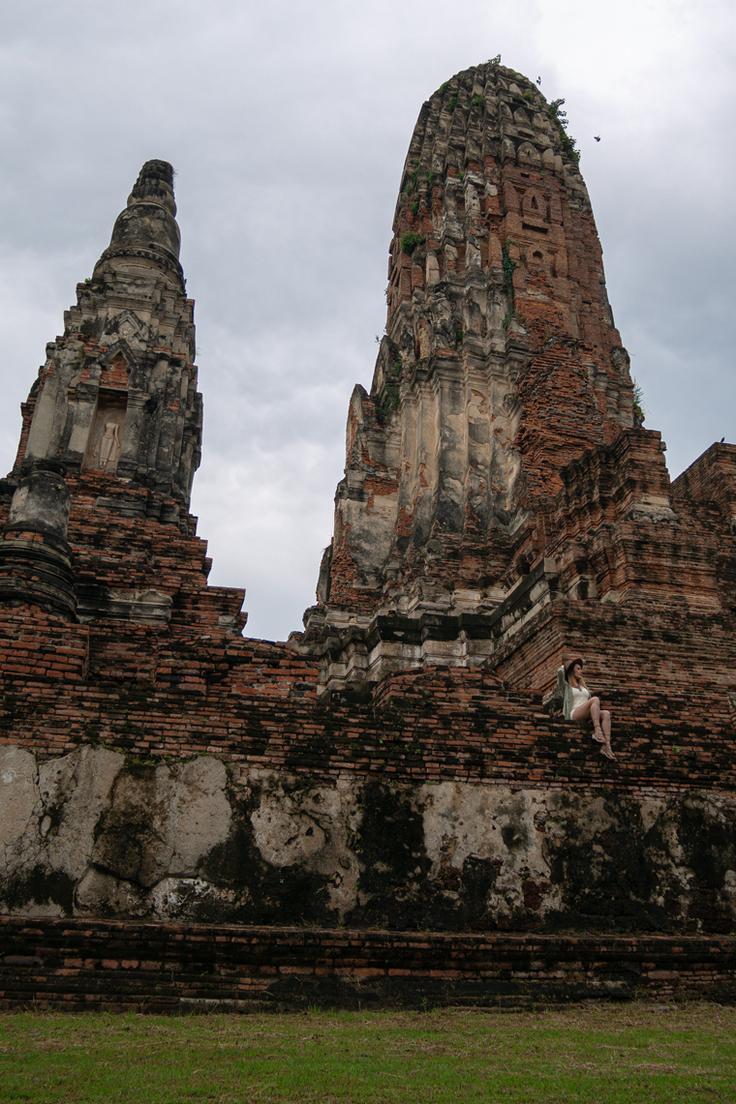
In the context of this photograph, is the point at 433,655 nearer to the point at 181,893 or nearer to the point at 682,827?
the point at 682,827

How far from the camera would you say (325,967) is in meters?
5.93

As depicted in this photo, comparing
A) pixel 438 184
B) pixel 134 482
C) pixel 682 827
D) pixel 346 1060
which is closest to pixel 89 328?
pixel 134 482

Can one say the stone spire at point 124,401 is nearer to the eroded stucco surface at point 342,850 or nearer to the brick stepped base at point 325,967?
the eroded stucco surface at point 342,850

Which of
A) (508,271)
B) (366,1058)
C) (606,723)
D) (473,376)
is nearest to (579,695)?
(606,723)

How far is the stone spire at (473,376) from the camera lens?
64.2 feet

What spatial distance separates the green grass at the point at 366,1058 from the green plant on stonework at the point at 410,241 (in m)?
24.3

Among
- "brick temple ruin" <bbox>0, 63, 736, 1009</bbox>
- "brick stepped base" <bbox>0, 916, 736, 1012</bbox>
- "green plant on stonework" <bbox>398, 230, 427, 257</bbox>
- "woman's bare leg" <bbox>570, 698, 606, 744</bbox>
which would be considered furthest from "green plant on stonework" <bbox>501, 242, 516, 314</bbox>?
"brick stepped base" <bbox>0, 916, 736, 1012</bbox>

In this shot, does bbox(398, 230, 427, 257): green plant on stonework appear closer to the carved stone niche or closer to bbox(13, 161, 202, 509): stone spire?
bbox(13, 161, 202, 509): stone spire

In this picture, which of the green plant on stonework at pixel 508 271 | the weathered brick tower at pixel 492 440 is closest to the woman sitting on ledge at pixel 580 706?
the weathered brick tower at pixel 492 440

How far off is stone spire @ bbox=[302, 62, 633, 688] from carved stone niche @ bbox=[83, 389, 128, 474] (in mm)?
5723

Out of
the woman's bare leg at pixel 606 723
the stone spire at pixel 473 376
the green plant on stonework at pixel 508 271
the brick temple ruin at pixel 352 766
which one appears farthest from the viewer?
the green plant on stonework at pixel 508 271

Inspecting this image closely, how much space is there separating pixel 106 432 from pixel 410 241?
1298 cm

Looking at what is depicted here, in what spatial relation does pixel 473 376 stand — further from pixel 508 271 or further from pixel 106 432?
pixel 106 432

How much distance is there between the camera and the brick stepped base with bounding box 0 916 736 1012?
5.47m
